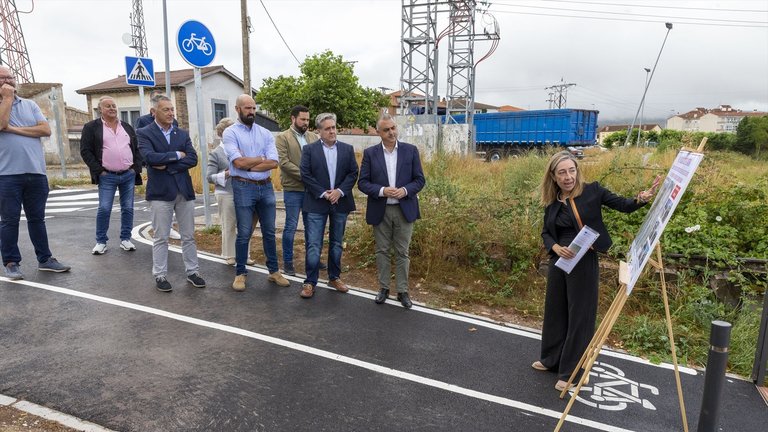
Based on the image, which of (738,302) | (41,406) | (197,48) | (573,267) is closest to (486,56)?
(197,48)

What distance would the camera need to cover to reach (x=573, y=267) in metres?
3.59

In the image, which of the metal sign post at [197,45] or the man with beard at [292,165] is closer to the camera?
the man with beard at [292,165]

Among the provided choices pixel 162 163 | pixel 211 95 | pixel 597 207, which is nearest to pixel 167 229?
pixel 162 163

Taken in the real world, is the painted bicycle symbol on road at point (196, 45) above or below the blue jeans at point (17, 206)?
above

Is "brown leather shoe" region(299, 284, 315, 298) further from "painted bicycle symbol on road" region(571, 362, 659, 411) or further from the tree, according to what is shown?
the tree

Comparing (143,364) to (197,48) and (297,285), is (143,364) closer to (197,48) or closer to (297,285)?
(297,285)

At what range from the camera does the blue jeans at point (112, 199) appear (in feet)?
21.8

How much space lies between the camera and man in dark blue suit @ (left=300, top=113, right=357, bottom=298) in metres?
5.30

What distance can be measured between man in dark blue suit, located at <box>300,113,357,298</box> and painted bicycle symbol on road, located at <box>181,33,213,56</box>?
9.75 feet

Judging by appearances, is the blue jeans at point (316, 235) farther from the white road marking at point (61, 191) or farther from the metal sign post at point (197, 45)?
the white road marking at point (61, 191)

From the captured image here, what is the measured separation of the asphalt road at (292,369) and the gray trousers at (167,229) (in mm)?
277

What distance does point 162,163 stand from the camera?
203 inches

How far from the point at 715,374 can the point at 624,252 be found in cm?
370

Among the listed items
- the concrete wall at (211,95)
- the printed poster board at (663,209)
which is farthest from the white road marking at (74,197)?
the concrete wall at (211,95)
